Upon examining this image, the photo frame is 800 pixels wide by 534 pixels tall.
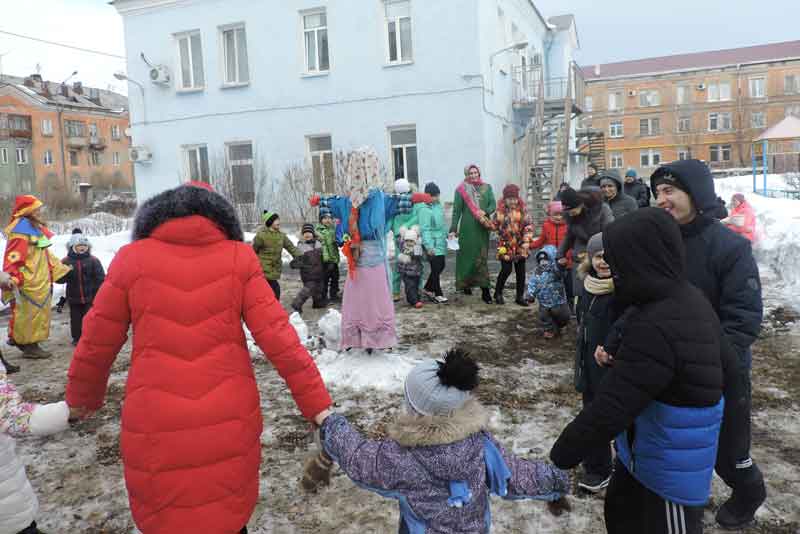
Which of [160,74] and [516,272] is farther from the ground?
[160,74]

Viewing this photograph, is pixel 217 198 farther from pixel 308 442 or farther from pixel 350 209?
pixel 350 209

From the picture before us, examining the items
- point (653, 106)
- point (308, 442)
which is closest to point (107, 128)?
point (653, 106)

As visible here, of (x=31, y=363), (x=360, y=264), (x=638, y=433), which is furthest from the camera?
(x=31, y=363)

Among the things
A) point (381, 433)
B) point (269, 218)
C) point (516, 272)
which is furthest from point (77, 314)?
point (516, 272)

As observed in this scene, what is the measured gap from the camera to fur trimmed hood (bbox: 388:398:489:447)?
6.50ft

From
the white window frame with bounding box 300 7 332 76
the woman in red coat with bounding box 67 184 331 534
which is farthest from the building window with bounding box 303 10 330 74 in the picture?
the woman in red coat with bounding box 67 184 331 534

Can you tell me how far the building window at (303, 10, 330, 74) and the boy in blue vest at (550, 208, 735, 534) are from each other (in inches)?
649

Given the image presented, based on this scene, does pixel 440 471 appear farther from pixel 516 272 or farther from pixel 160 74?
pixel 160 74

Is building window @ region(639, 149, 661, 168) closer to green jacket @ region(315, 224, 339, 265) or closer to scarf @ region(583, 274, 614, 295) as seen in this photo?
green jacket @ region(315, 224, 339, 265)

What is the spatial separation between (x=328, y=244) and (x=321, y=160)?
9.27 meters

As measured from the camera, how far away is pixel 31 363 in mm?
6945

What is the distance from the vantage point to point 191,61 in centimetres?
1870

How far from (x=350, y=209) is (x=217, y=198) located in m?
3.55

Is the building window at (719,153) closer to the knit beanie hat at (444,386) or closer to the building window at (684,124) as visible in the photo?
the building window at (684,124)
